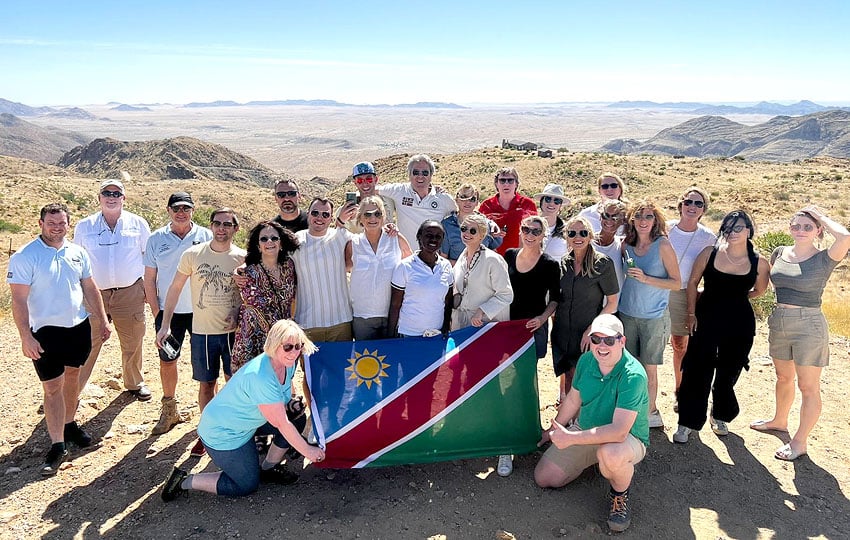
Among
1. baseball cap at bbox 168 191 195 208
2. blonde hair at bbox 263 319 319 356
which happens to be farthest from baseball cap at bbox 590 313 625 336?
baseball cap at bbox 168 191 195 208

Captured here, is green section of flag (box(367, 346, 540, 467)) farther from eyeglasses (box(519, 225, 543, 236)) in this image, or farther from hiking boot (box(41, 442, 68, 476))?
hiking boot (box(41, 442, 68, 476))

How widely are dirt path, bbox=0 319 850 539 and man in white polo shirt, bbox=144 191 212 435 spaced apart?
2.33 ft

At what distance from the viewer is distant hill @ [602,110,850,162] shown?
120500mm

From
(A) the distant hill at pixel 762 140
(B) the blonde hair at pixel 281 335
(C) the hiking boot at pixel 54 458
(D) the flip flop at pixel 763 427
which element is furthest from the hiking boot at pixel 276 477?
(A) the distant hill at pixel 762 140

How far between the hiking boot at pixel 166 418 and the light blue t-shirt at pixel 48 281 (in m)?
1.15

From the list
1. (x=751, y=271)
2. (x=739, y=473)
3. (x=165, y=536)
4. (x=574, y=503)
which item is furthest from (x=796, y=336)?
(x=165, y=536)

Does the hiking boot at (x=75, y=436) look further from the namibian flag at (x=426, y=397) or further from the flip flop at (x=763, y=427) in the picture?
the flip flop at (x=763, y=427)

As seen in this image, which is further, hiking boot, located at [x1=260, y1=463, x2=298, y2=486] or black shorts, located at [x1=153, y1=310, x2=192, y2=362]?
black shorts, located at [x1=153, y1=310, x2=192, y2=362]

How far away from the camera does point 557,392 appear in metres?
6.87

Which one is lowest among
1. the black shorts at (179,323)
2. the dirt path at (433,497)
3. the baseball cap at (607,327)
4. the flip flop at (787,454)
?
the dirt path at (433,497)

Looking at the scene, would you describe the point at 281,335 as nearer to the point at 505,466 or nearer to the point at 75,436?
the point at 505,466

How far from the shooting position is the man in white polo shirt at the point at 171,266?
18.5ft

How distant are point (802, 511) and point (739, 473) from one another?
0.56 m

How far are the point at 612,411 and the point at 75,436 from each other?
4.74 metres
